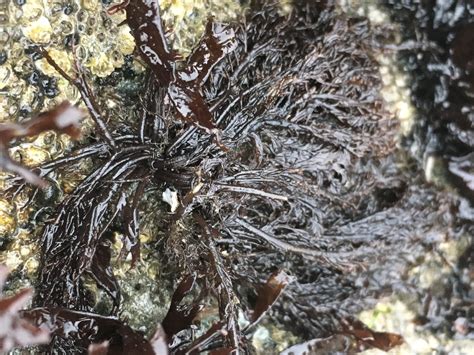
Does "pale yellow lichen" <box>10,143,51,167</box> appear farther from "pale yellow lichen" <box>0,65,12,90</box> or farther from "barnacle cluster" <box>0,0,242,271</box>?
"pale yellow lichen" <box>0,65,12,90</box>

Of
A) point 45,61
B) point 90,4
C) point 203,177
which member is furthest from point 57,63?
point 203,177

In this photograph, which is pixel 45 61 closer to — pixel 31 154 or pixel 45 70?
pixel 45 70

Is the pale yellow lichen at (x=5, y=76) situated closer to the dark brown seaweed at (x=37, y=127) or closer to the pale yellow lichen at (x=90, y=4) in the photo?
the pale yellow lichen at (x=90, y=4)

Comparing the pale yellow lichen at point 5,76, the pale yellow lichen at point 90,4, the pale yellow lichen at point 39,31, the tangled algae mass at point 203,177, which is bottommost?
the tangled algae mass at point 203,177

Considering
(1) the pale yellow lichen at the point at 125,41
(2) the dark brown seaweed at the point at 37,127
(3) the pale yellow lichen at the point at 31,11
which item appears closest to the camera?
(2) the dark brown seaweed at the point at 37,127

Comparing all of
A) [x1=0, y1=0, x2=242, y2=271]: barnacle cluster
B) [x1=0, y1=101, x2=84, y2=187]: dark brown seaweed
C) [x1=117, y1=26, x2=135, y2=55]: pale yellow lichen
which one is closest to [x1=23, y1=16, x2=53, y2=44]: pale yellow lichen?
[x1=0, y1=0, x2=242, y2=271]: barnacle cluster

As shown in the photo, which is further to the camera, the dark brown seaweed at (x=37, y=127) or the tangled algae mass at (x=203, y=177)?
the tangled algae mass at (x=203, y=177)

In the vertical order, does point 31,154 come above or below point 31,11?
below

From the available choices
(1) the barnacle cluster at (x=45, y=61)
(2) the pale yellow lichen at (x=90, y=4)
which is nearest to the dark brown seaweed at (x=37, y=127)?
(1) the barnacle cluster at (x=45, y=61)

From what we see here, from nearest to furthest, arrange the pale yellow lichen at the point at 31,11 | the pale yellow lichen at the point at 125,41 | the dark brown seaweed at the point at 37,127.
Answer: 1. the dark brown seaweed at the point at 37,127
2. the pale yellow lichen at the point at 31,11
3. the pale yellow lichen at the point at 125,41
